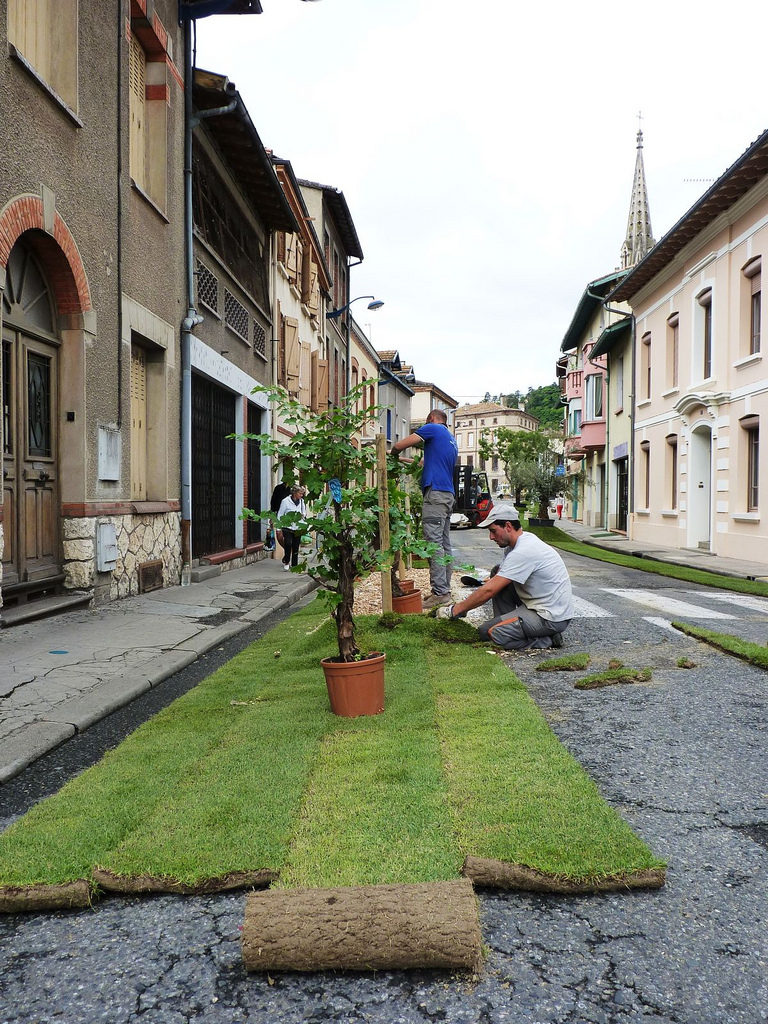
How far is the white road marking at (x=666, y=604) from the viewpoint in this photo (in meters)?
8.27

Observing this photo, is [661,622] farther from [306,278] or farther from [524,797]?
[306,278]

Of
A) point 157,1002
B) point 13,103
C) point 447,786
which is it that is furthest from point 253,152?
point 157,1002

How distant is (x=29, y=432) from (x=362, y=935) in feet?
21.5

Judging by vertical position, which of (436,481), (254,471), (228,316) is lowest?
(436,481)

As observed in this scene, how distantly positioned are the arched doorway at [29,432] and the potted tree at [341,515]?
12.0ft

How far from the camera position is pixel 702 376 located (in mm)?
19047

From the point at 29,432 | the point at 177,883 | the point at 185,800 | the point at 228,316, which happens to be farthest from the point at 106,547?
the point at 228,316

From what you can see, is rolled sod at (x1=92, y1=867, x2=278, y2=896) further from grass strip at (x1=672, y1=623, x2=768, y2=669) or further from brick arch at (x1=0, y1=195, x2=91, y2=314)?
brick arch at (x1=0, y1=195, x2=91, y2=314)

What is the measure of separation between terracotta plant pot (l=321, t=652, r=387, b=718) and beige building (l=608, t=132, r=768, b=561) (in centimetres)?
1283

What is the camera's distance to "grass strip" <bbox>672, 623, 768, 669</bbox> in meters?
5.46

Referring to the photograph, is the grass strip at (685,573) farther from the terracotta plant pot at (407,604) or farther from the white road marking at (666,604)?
the terracotta plant pot at (407,604)

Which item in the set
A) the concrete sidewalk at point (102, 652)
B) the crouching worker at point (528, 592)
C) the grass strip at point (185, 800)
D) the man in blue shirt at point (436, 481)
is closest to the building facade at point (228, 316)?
the concrete sidewalk at point (102, 652)

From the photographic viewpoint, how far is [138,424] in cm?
1027

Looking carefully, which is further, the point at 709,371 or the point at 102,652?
the point at 709,371
